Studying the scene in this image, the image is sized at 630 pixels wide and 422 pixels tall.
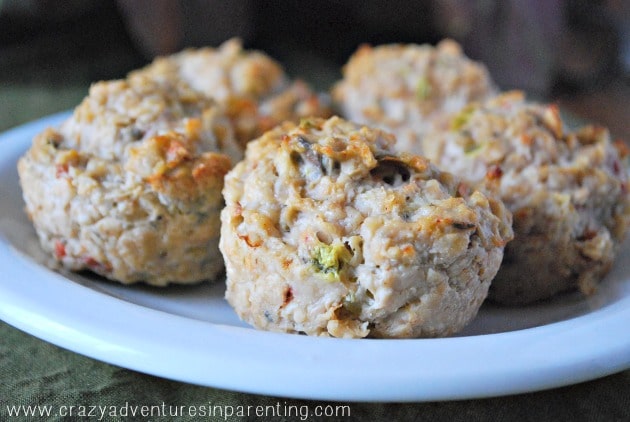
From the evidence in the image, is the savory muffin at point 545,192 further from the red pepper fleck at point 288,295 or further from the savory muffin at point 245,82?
the savory muffin at point 245,82

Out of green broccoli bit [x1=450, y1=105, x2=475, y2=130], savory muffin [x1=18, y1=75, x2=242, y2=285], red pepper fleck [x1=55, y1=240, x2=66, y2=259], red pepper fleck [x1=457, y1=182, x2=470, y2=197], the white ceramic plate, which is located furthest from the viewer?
green broccoli bit [x1=450, y1=105, x2=475, y2=130]

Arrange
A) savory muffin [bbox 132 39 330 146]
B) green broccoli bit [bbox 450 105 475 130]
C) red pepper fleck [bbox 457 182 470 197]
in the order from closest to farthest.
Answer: red pepper fleck [bbox 457 182 470 197] < green broccoli bit [bbox 450 105 475 130] < savory muffin [bbox 132 39 330 146]

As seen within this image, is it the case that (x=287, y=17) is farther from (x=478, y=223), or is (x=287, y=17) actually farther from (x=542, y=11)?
(x=478, y=223)

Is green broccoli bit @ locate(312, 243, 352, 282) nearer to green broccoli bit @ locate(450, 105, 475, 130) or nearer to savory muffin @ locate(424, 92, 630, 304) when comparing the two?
savory muffin @ locate(424, 92, 630, 304)

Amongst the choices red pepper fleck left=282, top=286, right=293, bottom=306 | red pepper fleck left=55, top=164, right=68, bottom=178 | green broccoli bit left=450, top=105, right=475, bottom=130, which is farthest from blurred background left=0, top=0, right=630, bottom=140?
red pepper fleck left=282, top=286, right=293, bottom=306

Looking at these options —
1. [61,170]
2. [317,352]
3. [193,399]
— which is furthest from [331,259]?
[61,170]
